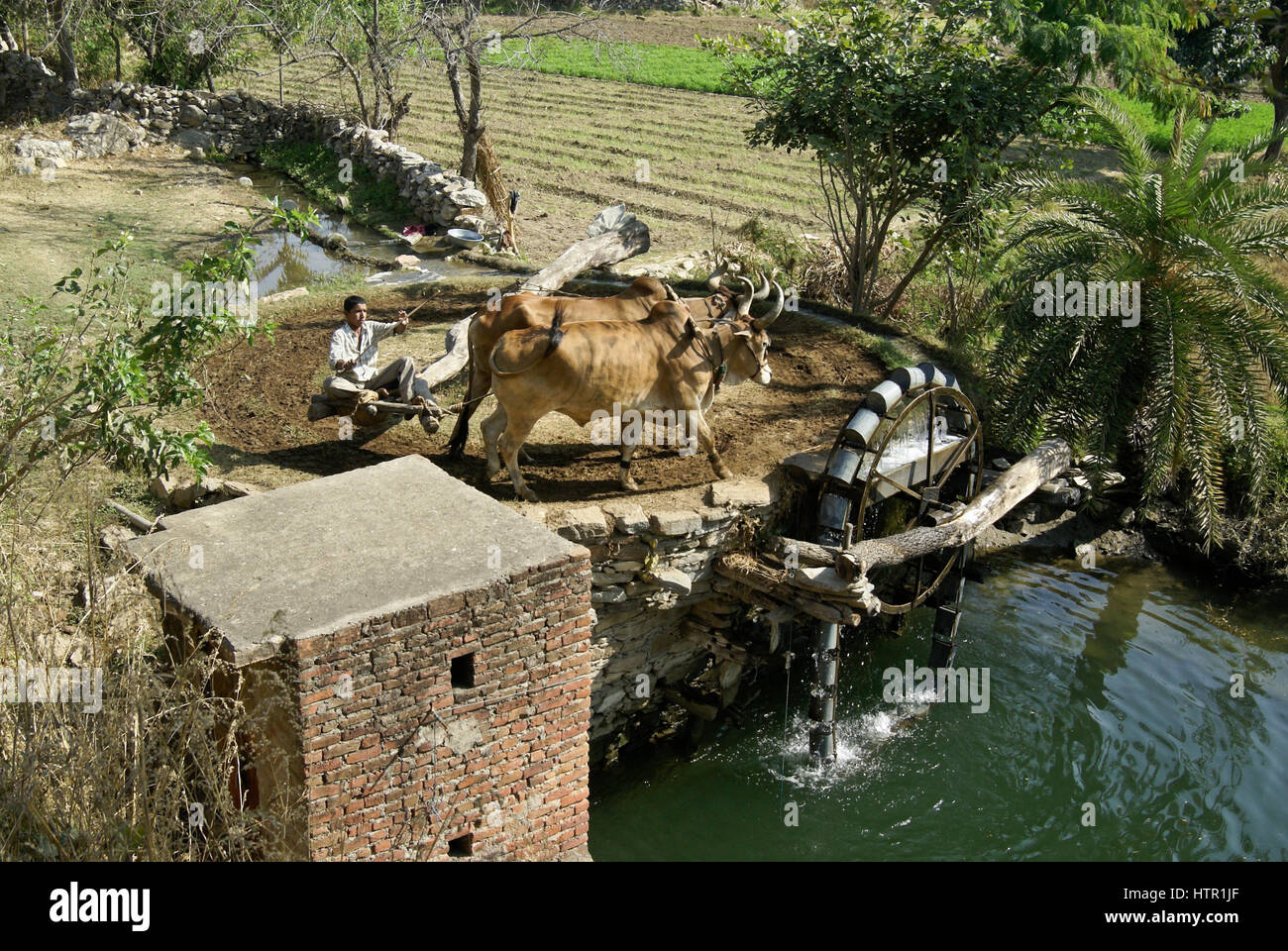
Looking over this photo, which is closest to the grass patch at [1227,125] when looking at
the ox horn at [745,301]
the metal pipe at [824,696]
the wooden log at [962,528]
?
the wooden log at [962,528]

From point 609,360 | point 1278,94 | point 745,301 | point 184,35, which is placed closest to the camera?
point 609,360

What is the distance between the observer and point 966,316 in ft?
55.7

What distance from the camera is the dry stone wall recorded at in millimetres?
25781

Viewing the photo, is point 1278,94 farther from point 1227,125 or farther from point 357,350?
point 357,350

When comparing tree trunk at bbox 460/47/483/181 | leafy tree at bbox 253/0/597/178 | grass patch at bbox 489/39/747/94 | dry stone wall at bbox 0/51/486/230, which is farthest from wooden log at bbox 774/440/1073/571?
grass patch at bbox 489/39/747/94

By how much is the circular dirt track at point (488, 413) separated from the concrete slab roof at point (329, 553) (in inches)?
95.5

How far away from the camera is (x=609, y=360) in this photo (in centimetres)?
1070

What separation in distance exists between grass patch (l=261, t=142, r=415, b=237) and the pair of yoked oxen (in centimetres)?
1101

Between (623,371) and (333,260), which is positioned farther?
(333,260)

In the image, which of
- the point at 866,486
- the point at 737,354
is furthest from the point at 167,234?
the point at 866,486

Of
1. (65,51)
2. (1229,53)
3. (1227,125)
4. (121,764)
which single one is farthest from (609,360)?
(1227,125)

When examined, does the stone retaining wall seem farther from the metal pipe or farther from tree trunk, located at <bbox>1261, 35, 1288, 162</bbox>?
tree trunk, located at <bbox>1261, 35, 1288, 162</bbox>

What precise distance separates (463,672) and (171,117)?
24051mm
